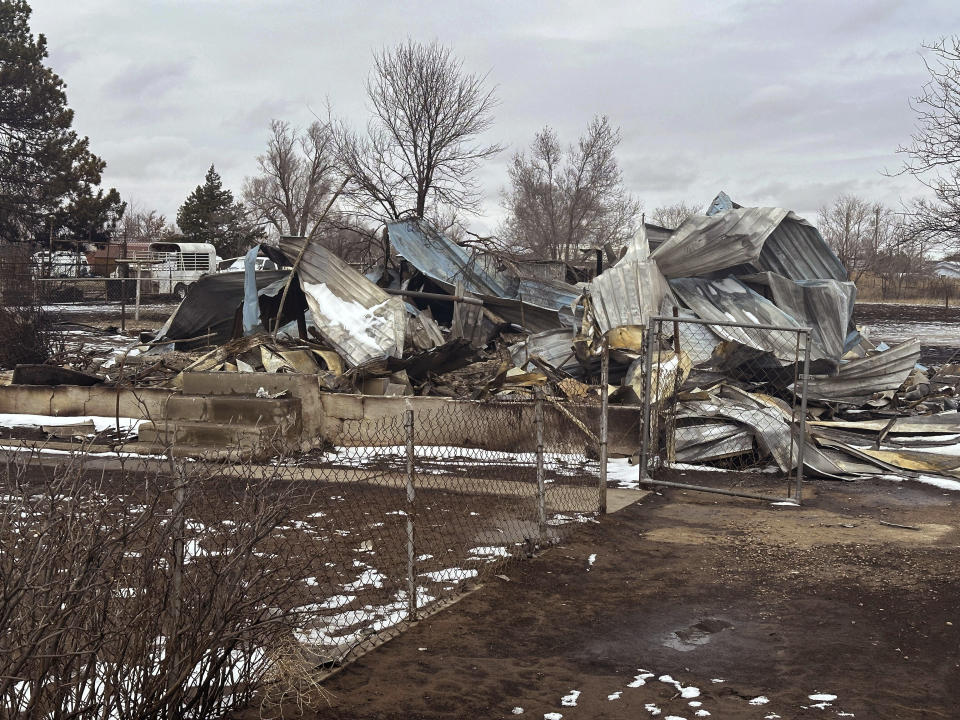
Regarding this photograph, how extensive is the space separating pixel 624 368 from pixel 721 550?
19.3 feet

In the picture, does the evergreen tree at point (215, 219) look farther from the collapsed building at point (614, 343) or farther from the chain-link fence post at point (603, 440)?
the chain-link fence post at point (603, 440)

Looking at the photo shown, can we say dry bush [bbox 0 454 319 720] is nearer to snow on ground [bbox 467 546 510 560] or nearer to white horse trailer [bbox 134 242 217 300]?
snow on ground [bbox 467 546 510 560]

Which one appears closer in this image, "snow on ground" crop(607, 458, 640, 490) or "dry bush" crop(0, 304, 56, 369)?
"snow on ground" crop(607, 458, 640, 490)

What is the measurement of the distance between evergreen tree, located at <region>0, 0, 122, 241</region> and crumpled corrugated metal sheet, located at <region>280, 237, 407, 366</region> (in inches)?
1140

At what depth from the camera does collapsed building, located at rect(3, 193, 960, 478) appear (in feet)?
37.0

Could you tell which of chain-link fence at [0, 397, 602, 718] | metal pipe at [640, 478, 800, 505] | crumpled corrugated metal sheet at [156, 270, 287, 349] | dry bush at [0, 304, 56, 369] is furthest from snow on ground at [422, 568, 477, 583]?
dry bush at [0, 304, 56, 369]

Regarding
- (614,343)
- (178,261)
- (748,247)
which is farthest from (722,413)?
(178,261)

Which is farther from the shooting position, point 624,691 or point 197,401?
point 197,401

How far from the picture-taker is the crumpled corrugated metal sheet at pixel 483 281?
15.8m

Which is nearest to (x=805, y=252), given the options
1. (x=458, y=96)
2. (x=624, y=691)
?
(x=624, y=691)

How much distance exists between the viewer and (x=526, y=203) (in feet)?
159

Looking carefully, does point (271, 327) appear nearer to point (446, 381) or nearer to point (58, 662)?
point (446, 381)

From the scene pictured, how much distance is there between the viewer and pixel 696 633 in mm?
5402

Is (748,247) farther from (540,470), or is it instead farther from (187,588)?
(187,588)
